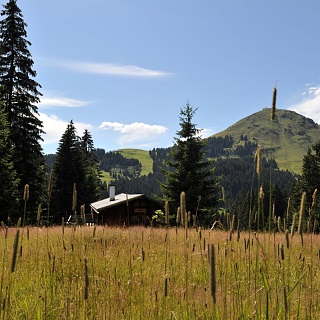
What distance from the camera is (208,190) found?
29391 mm

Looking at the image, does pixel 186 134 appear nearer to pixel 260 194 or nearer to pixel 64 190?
pixel 64 190

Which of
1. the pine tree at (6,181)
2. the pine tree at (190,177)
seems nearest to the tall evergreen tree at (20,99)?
the pine tree at (6,181)

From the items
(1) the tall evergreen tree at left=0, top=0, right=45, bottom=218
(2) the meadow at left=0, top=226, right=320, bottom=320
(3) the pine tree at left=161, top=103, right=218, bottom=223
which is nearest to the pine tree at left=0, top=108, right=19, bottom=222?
(1) the tall evergreen tree at left=0, top=0, right=45, bottom=218

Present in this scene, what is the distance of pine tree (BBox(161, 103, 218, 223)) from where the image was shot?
28422 mm

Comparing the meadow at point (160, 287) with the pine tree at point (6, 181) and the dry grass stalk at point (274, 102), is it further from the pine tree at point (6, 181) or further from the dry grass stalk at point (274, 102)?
the pine tree at point (6, 181)

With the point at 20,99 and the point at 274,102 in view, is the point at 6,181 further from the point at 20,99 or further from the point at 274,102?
the point at 274,102

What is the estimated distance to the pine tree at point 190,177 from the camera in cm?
2842

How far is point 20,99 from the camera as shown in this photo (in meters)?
27.9

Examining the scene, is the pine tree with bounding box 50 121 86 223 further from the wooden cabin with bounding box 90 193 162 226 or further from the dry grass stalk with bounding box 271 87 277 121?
the dry grass stalk with bounding box 271 87 277 121

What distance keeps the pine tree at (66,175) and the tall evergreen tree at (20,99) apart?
14961mm

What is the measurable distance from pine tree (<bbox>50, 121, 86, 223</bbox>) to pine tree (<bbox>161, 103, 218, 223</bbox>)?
706 inches

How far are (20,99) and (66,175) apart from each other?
710 inches

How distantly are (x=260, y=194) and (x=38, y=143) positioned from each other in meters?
28.3

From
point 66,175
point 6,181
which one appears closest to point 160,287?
point 6,181
